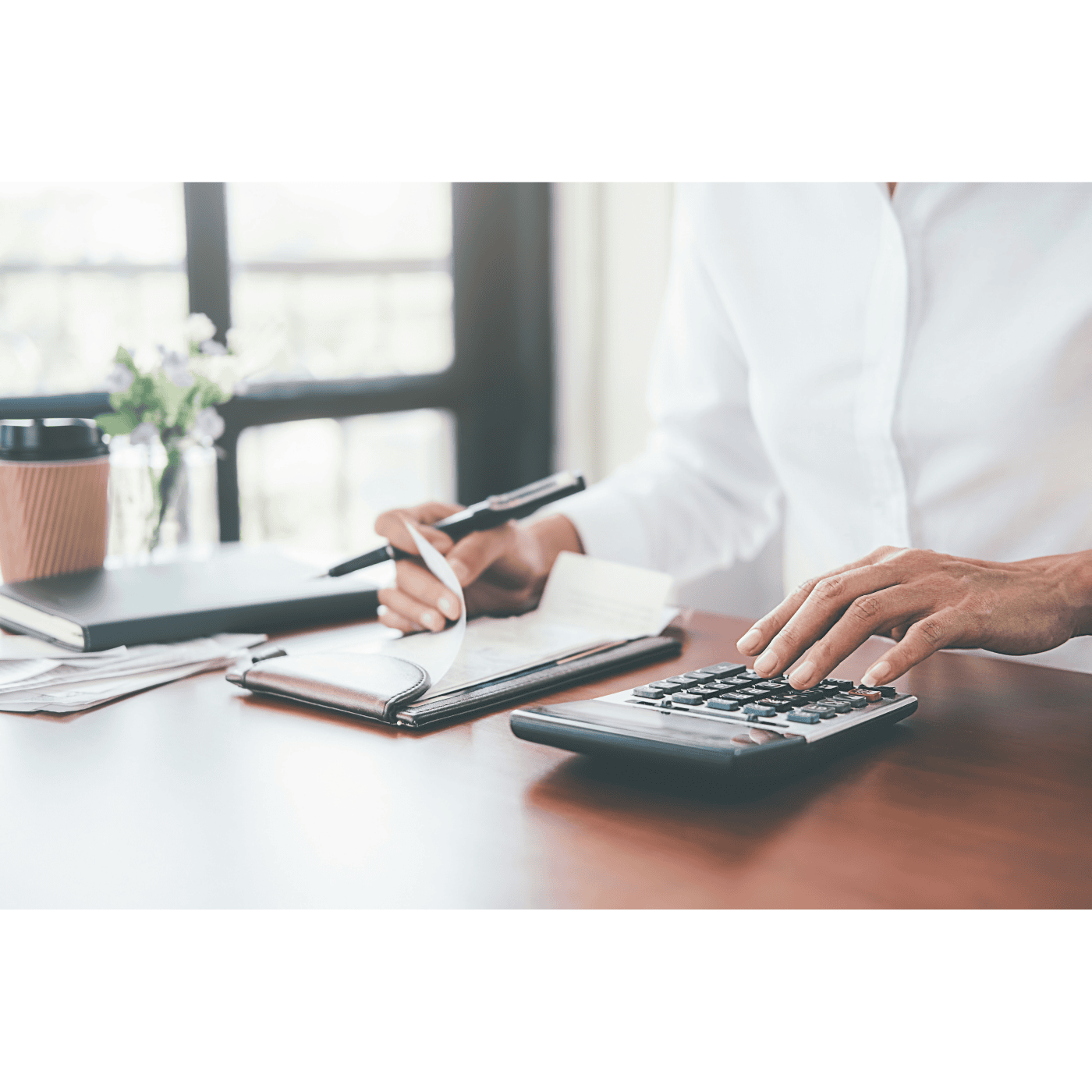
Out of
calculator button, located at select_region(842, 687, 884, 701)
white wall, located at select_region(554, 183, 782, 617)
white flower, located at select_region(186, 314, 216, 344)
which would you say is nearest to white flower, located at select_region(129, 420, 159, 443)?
white flower, located at select_region(186, 314, 216, 344)

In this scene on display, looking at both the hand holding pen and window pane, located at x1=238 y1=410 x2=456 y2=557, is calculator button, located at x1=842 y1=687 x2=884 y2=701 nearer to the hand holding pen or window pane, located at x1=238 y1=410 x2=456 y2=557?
the hand holding pen

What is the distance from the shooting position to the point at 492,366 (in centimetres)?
271

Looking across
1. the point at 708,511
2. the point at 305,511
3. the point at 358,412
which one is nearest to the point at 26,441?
the point at 708,511

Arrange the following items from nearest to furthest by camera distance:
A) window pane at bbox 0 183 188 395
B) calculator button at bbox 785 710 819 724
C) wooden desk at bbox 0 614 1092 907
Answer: wooden desk at bbox 0 614 1092 907 < calculator button at bbox 785 710 819 724 < window pane at bbox 0 183 188 395

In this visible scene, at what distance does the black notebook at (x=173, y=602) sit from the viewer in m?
0.99

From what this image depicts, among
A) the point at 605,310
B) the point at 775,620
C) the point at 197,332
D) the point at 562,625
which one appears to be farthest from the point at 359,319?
the point at 775,620

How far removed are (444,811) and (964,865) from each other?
0.91 feet

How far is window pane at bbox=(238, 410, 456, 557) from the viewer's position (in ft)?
8.29

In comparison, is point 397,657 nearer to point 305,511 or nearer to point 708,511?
point 708,511

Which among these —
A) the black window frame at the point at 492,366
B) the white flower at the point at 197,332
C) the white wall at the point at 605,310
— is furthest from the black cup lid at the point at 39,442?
the white wall at the point at 605,310

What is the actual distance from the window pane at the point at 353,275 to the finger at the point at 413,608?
1.46 m

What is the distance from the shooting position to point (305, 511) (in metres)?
2.70

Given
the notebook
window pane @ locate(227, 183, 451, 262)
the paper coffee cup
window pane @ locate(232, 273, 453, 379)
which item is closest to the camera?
the notebook

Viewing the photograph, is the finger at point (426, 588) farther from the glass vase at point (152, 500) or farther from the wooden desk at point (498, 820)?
the glass vase at point (152, 500)
